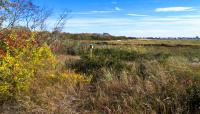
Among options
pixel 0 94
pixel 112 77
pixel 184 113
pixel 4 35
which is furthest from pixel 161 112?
pixel 4 35

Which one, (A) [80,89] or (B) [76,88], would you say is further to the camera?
(B) [76,88]

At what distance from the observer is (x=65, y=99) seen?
9547mm

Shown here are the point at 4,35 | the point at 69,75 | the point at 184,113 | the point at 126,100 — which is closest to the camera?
the point at 184,113

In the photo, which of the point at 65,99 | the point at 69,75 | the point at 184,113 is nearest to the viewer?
the point at 184,113

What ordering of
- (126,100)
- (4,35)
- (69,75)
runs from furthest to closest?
(69,75)
(4,35)
(126,100)

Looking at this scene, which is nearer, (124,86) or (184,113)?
(184,113)

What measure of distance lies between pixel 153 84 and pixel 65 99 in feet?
7.57

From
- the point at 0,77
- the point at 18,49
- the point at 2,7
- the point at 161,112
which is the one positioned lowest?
the point at 161,112

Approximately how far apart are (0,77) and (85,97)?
2.31 m

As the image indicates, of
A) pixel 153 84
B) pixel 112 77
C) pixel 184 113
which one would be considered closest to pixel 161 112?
pixel 184 113

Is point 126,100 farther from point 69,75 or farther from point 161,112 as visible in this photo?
point 69,75

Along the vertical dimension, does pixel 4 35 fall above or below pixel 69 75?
above

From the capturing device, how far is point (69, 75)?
12148mm

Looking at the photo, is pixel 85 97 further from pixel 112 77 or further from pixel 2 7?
pixel 2 7
